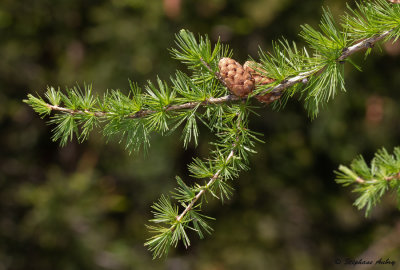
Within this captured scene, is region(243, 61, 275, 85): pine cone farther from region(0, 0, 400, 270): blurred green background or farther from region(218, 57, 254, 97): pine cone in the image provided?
region(0, 0, 400, 270): blurred green background

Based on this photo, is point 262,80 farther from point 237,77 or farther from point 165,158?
point 165,158

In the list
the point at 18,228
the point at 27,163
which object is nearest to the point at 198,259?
the point at 18,228

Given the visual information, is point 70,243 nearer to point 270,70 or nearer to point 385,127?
point 385,127

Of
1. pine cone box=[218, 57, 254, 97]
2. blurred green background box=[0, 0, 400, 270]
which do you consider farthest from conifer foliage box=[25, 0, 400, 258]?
blurred green background box=[0, 0, 400, 270]

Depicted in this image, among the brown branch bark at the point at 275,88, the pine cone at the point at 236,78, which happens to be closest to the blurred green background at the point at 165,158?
the brown branch bark at the point at 275,88

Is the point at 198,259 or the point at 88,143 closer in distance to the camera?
the point at 198,259

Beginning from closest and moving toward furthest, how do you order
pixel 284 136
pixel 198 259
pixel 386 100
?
pixel 386 100 → pixel 284 136 → pixel 198 259
